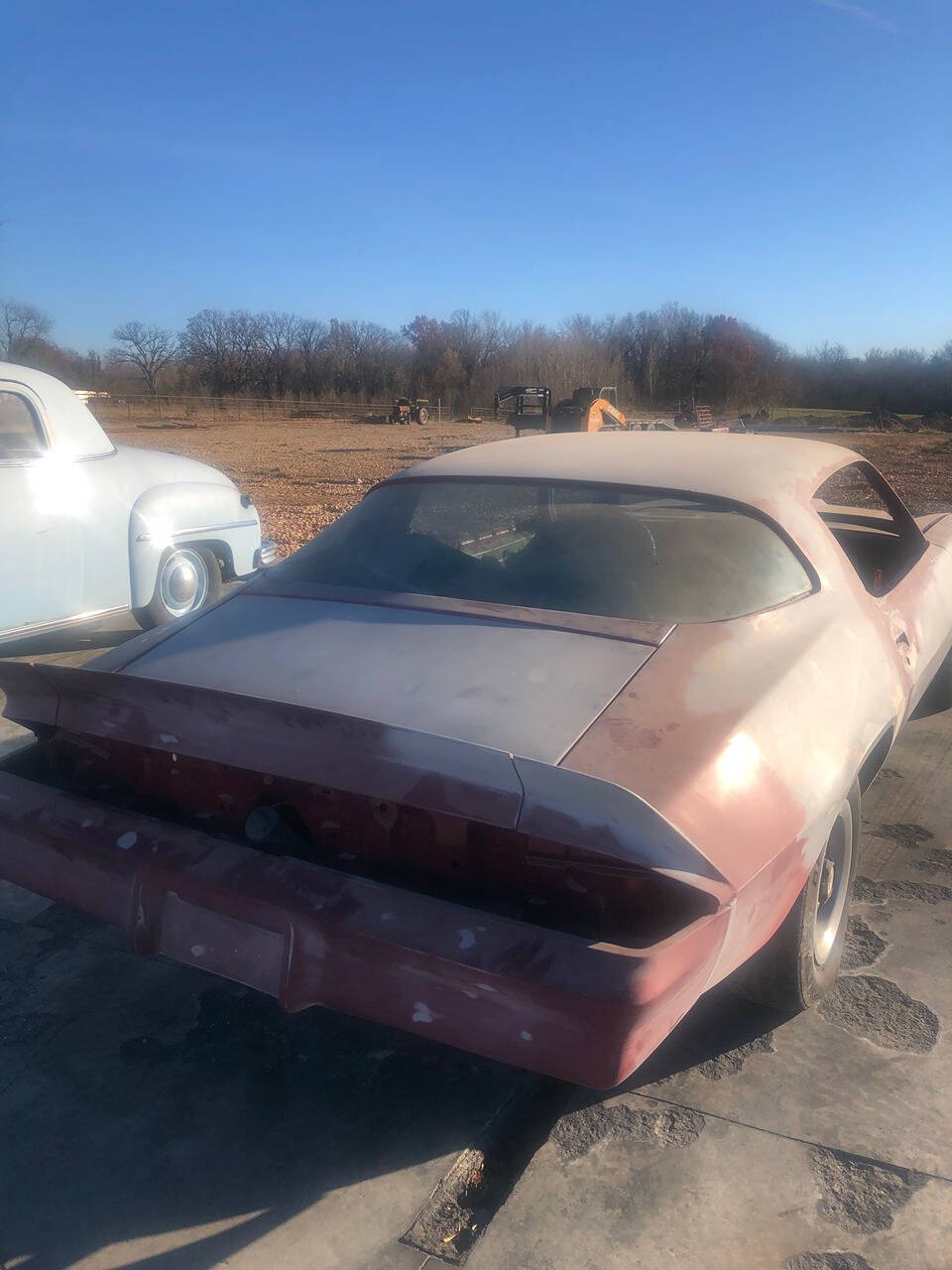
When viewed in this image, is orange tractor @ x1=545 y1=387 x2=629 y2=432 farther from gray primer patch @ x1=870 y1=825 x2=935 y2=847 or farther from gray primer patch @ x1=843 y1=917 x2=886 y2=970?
gray primer patch @ x1=843 y1=917 x2=886 y2=970

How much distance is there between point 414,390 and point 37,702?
64267 millimetres

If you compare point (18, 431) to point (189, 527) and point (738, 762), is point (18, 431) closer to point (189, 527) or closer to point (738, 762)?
point (189, 527)

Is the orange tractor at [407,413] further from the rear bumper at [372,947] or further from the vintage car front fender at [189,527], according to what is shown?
the rear bumper at [372,947]

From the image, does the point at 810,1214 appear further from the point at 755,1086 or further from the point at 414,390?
the point at 414,390

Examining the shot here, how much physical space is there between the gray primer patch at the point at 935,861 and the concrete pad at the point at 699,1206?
1.49m

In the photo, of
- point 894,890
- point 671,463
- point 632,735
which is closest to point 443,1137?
point 632,735

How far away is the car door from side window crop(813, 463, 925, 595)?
3.70 meters

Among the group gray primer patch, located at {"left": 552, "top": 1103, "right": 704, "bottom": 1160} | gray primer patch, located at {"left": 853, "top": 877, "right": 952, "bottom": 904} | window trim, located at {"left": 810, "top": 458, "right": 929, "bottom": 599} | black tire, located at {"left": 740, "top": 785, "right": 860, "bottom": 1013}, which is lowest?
gray primer patch, located at {"left": 552, "top": 1103, "right": 704, "bottom": 1160}

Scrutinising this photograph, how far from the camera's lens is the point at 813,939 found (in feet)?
8.16

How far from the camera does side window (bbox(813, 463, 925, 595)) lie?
3.86 meters

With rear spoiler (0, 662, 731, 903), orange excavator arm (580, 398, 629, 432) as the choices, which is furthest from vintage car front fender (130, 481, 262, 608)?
orange excavator arm (580, 398, 629, 432)

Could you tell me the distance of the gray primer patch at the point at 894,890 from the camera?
10.4 feet

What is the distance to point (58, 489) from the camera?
5.14 m

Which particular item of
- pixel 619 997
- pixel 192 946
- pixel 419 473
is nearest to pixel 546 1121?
pixel 619 997
